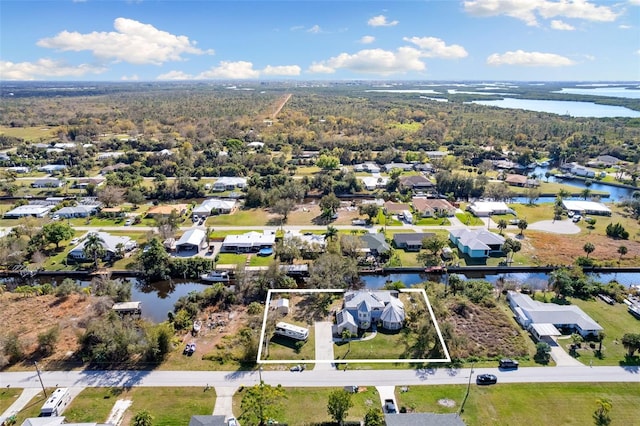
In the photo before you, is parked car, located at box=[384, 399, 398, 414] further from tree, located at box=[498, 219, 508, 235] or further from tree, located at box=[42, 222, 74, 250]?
tree, located at box=[42, 222, 74, 250]

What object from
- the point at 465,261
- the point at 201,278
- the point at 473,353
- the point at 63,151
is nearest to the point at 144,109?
the point at 63,151

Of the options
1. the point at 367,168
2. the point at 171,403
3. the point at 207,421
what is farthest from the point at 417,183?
the point at 207,421

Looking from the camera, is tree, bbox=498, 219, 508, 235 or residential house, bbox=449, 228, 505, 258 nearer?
residential house, bbox=449, 228, 505, 258

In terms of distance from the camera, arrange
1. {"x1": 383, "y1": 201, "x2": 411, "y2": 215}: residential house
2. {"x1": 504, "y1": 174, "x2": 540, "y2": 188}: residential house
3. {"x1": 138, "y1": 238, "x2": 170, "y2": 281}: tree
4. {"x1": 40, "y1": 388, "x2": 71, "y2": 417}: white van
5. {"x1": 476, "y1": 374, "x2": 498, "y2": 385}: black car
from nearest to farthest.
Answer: {"x1": 40, "y1": 388, "x2": 71, "y2": 417}: white van → {"x1": 476, "y1": 374, "x2": 498, "y2": 385}: black car → {"x1": 138, "y1": 238, "x2": 170, "y2": 281}: tree → {"x1": 383, "y1": 201, "x2": 411, "y2": 215}: residential house → {"x1": 504, "y1": 174, "x2": 540, "y2": 188}: residential house

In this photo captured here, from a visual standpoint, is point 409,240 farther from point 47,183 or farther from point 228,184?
point 47,183

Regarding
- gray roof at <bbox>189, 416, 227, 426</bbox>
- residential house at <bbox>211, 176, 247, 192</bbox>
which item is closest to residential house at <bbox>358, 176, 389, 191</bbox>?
residential house at <bbox>211, 176, 247, 192</bbox>

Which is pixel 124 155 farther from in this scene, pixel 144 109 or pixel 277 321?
pixel 144 109
